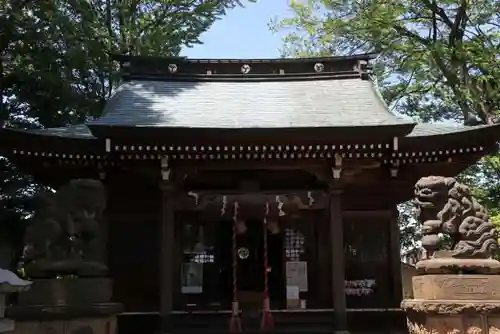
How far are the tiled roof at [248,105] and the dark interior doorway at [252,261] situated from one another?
2.19 m

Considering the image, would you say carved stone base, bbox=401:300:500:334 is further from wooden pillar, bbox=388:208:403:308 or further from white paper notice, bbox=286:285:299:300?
white paper notice, bbox=286:285:299:300

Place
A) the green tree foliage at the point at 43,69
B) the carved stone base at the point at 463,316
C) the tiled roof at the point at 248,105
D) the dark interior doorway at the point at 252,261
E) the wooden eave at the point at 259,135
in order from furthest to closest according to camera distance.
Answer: the green tree foliage at the point at 43,69 < the dark interior doorway at the point at 252,261 < the tiled roof at the point at 248,105 < the wooden eave at the point at 259,135 < the carved stone base at the point at 463,316

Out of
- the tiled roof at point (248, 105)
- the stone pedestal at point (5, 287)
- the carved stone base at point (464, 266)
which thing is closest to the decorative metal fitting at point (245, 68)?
the tiled roof at point (248, 105)

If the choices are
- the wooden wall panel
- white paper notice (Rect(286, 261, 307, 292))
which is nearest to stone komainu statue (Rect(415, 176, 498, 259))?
white paper notice (Rect(286, 261, 307, 292))

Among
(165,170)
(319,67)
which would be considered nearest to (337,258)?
(165,170)

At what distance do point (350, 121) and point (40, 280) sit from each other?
609 centimetres

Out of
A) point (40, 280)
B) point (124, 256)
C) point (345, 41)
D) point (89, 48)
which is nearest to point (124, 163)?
point (124, 256)

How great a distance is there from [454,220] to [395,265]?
10.1 ft

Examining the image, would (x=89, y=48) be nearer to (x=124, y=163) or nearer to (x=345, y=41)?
(x=124, y=163)

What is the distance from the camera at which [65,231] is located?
7.70 metres

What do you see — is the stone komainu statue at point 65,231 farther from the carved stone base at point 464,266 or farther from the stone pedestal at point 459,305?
the carved stone base at point 464,266

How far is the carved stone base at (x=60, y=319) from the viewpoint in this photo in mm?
7203

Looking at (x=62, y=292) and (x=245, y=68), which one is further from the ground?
(x=245, y=68)

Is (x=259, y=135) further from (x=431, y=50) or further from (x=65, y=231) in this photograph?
(x=431, y=50)
